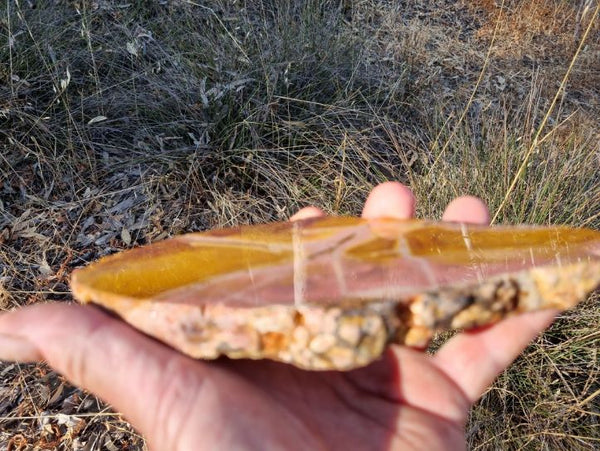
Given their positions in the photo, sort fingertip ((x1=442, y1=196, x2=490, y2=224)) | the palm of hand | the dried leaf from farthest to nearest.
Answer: the dried leaf
fingertip ((x1=442, y1=196, x2=490, y2=224))
the palm of hand

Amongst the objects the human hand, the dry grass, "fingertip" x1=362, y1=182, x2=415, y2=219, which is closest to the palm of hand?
the human hand

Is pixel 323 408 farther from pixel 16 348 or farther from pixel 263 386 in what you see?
pixel 16 348

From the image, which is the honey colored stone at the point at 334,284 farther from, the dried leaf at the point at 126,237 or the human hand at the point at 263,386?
the dried leaf at the point at 126,237

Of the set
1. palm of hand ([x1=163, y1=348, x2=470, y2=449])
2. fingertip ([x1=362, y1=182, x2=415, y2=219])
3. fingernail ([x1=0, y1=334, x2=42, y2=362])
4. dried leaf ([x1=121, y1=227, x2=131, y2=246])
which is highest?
fingernail ([x1=0, y1=334, x2=42, y2=362])

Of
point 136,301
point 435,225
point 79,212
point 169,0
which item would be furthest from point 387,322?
point 169,0

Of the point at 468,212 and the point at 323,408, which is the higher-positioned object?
the point at 468,212

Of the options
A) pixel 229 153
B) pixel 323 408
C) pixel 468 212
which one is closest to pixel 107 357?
pixel 323 408

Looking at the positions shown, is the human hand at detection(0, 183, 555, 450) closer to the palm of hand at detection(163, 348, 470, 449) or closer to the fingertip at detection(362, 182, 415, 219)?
the palm of hand at detection(163, 348, 470, 449)

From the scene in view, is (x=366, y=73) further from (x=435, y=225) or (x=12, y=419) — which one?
(x=12, y=419)
